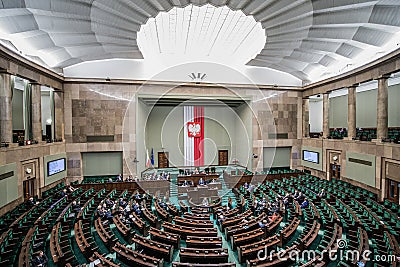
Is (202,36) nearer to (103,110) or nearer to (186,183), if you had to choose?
(103,110)

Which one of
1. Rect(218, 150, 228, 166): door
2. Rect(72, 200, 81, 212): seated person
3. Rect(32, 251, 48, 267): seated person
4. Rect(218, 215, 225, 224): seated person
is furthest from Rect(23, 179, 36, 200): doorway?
Rect(218, 150, 228, 166): door

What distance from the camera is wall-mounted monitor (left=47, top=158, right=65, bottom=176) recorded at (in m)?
17.0

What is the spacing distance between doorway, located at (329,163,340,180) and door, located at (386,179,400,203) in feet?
15.8

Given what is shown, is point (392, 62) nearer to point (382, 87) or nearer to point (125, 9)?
point (382, 87)

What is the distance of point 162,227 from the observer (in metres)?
11.5

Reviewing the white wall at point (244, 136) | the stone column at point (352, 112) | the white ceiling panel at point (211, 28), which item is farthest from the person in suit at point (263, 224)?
the white wall at point (244, 136)

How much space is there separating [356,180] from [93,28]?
20365 millimetres

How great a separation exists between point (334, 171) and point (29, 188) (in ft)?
76.3

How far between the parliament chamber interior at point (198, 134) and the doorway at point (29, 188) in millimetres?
132

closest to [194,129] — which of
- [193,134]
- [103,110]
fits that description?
[193,134]

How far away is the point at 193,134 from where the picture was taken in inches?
997

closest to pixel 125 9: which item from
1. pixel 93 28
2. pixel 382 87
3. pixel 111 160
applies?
pixel 93 28

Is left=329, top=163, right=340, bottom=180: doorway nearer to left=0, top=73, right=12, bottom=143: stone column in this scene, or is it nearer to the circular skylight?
the circular skylight

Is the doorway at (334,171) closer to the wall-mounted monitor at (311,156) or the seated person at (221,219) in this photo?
the wall-mounted monitor at (311,156)
